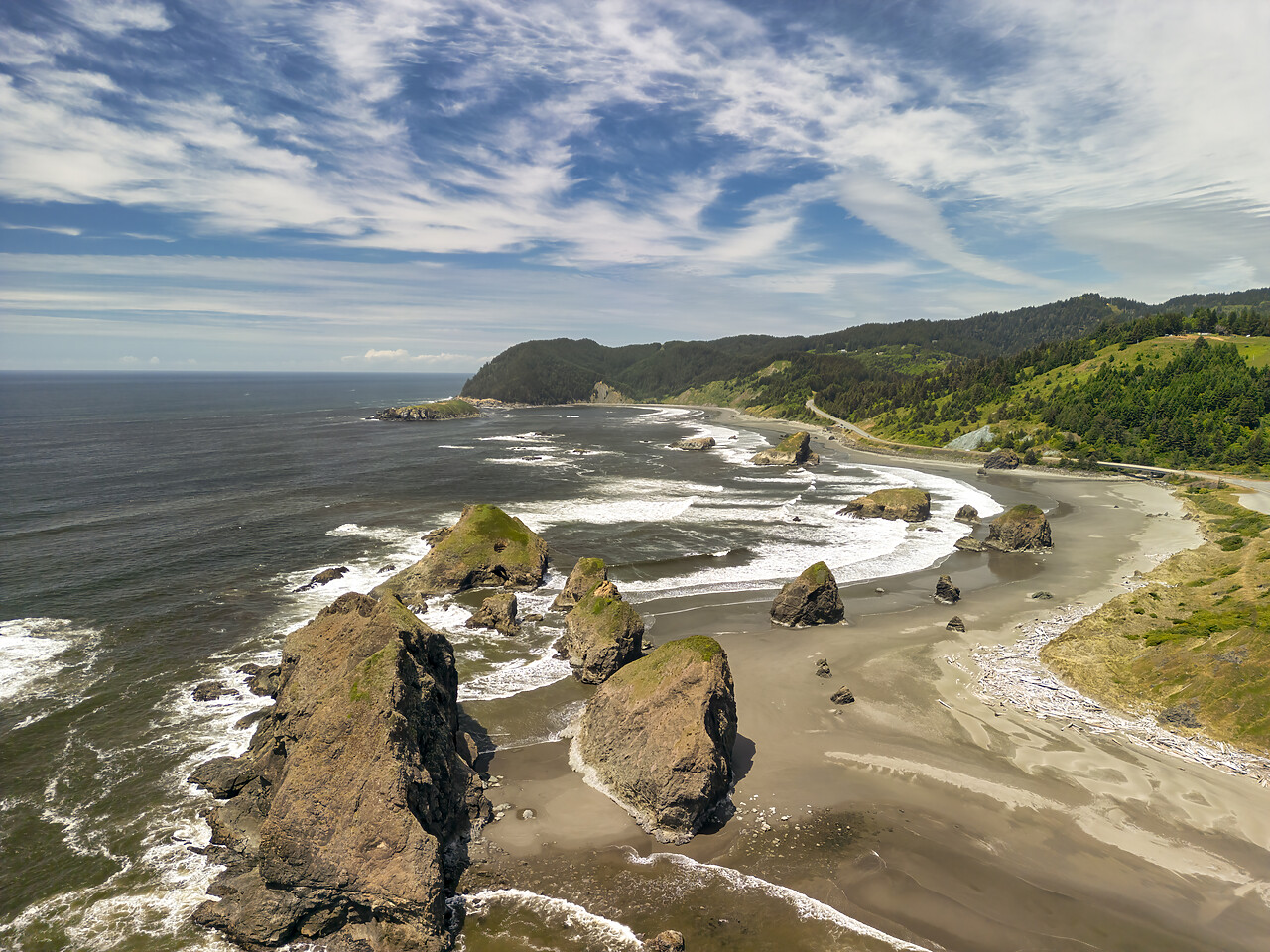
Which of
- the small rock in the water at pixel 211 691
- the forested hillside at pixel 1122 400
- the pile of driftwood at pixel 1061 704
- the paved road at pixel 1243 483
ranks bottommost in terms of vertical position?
the small rock in the water at pixel 211 691

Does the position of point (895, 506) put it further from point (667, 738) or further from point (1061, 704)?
point (667, 738)

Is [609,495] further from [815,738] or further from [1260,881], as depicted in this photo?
[1260,881]

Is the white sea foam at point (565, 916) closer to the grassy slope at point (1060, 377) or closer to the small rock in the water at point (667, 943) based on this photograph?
the small rock in the water at point (667, 943)

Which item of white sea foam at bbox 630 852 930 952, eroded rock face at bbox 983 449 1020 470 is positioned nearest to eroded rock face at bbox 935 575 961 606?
white sea foam at bbox 630 852 930 952

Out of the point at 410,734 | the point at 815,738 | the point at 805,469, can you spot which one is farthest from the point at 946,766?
the point at 805,469

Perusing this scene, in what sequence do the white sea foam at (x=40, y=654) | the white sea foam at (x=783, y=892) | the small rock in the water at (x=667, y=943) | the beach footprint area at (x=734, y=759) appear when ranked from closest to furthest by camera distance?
the small rock in the water at (x=667, y=943) < the white sea foam at (x=783, y=892) < the beach footprint area at (x=734, y=759) < the white sea foam at (x=40, y=654)

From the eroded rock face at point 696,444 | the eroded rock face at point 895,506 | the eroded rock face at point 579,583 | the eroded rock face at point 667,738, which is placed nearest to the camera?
the eroded rock face at point 667,738

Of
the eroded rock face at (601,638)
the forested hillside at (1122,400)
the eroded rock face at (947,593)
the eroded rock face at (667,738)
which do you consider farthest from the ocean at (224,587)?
the forested hillside at (1122,400)
